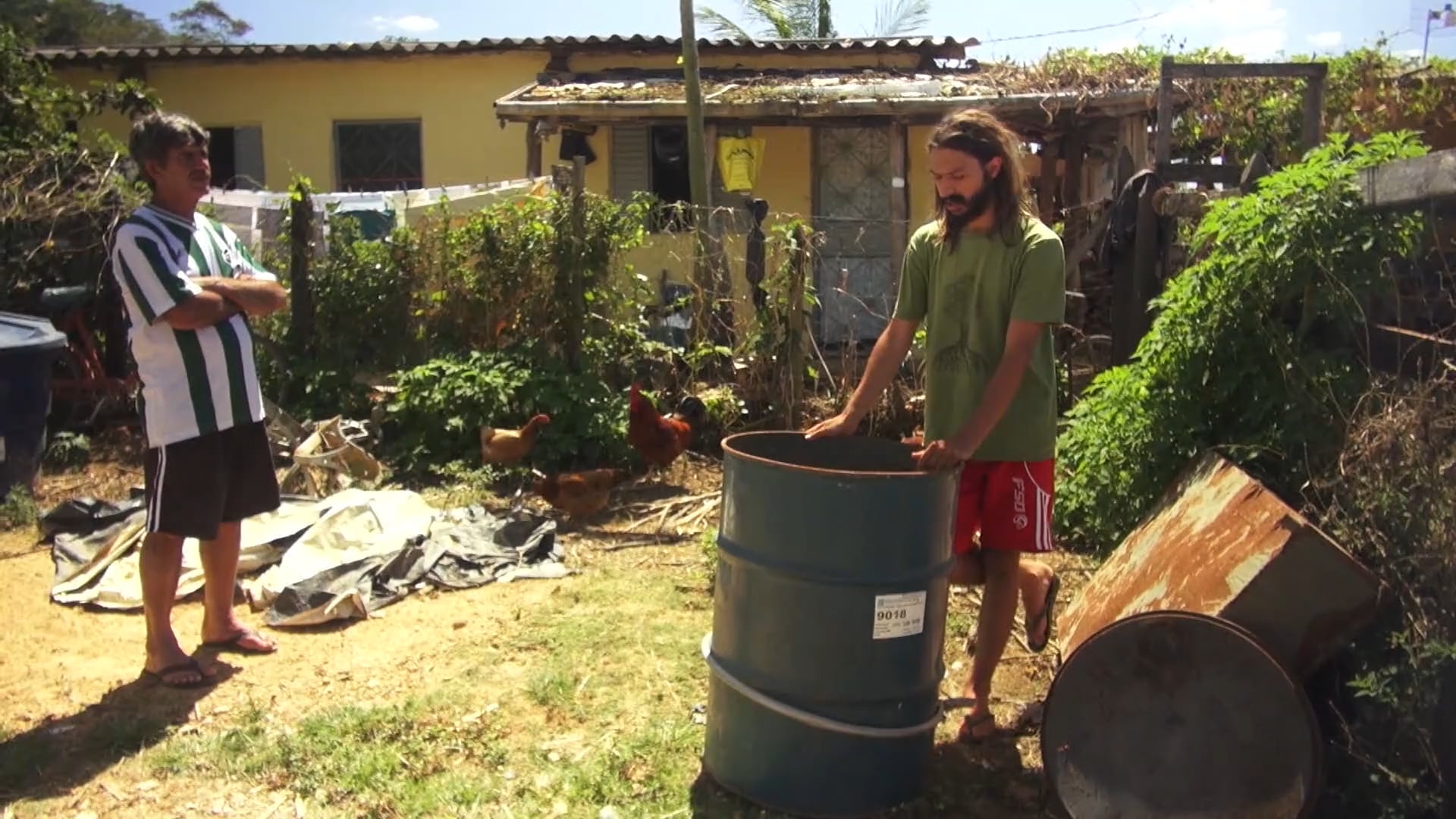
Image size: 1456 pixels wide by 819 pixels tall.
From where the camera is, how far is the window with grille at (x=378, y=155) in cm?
1464

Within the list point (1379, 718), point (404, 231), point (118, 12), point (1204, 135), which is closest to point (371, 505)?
point (404, 231)

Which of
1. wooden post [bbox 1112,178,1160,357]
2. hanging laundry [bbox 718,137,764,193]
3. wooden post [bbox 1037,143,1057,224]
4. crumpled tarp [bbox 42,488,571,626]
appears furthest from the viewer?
wooden post [bbox 1037,143,1057,224]

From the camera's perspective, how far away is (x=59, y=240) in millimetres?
7867

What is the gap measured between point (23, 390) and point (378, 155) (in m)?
9.34

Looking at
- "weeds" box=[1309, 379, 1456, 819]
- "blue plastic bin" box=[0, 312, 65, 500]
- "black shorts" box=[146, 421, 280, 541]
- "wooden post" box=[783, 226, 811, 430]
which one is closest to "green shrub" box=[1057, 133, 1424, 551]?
"weeds" box=[1309, 379, 1456, 819]

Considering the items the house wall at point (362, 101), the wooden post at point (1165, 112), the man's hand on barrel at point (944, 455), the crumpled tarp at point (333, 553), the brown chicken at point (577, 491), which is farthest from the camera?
the house wall at point (362, 101)

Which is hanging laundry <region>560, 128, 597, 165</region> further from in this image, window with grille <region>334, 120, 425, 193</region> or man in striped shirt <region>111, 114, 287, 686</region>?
man in striped shirt <region>111, 114, 287, 686</region>

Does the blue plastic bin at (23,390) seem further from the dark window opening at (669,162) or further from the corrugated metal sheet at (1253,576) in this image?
the dark window opening at (669,162)

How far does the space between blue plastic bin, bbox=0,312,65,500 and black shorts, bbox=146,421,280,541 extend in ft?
7.86

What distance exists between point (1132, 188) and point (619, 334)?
10.9ft

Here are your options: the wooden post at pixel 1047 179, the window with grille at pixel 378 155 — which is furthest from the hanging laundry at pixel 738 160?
the window with grille at pixel 378 155

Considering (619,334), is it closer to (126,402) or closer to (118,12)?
(126,402)

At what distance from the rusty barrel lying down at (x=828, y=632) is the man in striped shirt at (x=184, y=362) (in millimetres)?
1817

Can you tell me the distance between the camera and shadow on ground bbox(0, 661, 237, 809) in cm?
345
